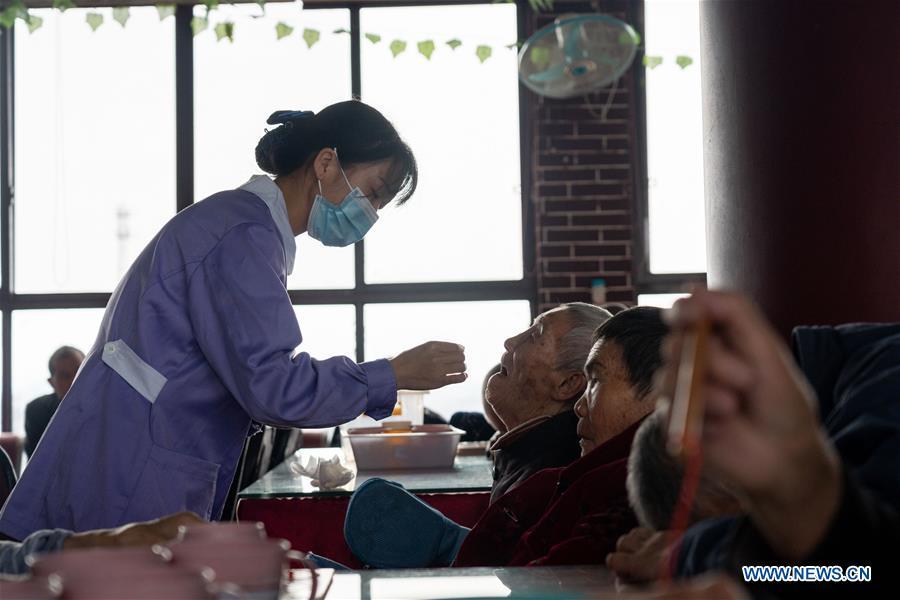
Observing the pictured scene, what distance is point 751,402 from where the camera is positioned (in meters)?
0.68

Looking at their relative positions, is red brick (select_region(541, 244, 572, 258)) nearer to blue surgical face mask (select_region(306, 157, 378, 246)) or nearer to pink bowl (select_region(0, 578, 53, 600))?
blue surgical face mask (select_region(306, 157, 378, 246))

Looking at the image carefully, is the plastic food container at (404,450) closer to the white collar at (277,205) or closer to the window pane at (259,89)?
the white collar at (277,205)

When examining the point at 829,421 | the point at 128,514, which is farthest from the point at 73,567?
the point at 128,514

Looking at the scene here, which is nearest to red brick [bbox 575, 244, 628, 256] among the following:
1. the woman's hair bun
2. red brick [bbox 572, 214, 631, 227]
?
red brick [bbox 572, 214, 631, 227]

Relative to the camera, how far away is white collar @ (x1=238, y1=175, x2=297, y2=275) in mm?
1940

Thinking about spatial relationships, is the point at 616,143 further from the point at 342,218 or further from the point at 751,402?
the point at 751,402

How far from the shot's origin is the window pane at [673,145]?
19.1 ft

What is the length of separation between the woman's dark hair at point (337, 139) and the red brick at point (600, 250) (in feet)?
11.6

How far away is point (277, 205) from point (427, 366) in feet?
1.31

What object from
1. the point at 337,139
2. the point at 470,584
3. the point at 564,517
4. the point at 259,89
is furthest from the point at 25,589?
the point at 259,89

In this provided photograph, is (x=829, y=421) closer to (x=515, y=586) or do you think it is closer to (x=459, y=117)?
(x=515, y=586)

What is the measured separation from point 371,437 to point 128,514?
1.49 metres

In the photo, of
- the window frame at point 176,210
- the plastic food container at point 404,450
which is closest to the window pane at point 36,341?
the window frame at point 176,210

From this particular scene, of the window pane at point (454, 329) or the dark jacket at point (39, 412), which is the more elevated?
the window pane at point (454, 329)
